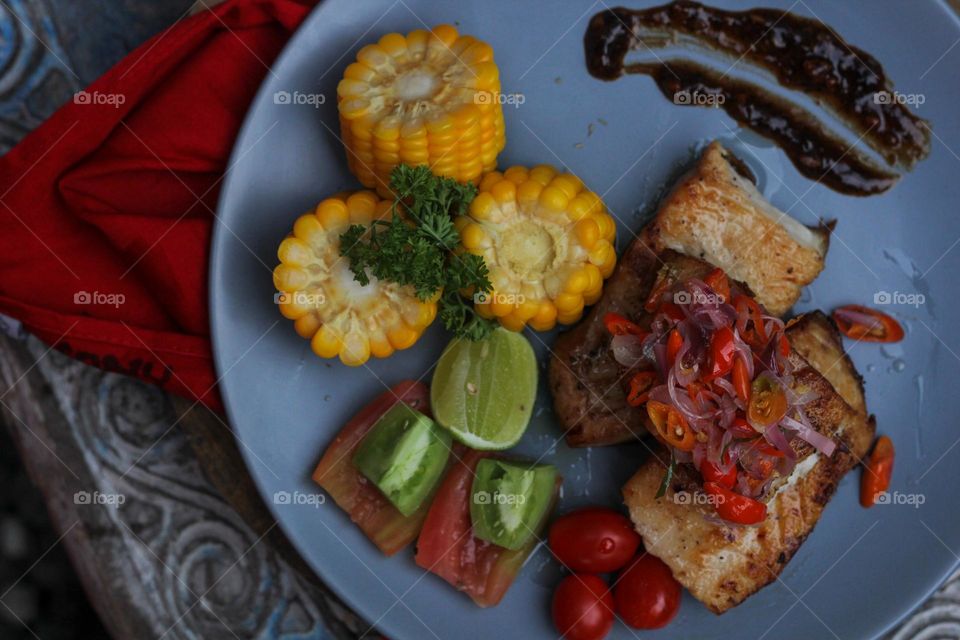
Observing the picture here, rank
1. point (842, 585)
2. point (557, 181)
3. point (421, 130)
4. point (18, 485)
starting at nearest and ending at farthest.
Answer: point (421, 130) → point (557, 181) → point (842, 585) → point (18, 485)

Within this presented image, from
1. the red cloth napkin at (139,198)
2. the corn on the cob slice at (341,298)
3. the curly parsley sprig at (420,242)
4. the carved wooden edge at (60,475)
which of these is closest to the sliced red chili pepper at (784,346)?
the curly parsley sprig at (420,242)

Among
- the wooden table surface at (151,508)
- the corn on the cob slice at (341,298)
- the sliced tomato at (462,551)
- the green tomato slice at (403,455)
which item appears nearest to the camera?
the corn on the cob slice at (341,298)

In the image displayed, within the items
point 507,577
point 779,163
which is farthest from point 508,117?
point 507,577

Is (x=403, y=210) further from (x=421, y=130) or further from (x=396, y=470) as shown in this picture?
(x=396, y=470)

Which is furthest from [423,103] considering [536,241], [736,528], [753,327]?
[736,528]

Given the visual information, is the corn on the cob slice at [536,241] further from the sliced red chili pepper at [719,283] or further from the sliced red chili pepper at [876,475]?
the sliced red chili pepper at [876,475]
